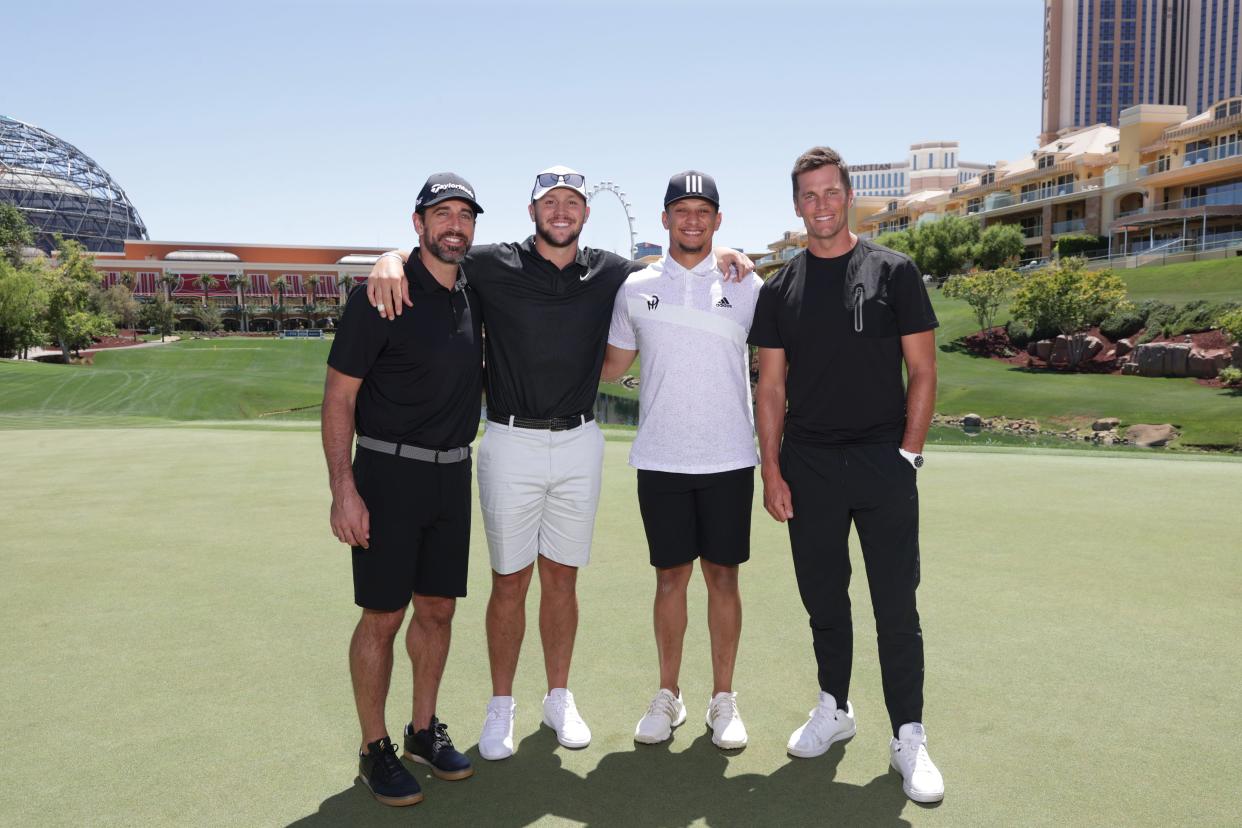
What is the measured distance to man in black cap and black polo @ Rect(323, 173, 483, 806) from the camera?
393cm

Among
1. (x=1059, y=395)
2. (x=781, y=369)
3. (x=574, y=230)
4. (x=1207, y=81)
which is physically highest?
(x=1207, y=81)

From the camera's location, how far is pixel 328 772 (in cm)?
365

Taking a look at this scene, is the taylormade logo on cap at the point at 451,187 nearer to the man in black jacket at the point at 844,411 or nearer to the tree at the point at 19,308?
the man in black jacket at the point at 844,411

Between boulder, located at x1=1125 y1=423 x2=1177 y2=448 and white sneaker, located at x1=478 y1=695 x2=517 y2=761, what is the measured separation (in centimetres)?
2895

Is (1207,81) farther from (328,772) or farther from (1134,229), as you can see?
(328,772)

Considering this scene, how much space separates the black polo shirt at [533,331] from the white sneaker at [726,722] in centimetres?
147

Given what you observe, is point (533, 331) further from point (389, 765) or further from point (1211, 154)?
point (1211, 154)

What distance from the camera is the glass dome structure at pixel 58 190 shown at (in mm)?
128750

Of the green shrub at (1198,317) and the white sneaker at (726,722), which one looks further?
the green shrub at (1198,317)

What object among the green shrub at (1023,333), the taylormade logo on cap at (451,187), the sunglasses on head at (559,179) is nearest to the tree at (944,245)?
the green shrub at (1023,333)

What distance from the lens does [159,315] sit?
87.9 meters

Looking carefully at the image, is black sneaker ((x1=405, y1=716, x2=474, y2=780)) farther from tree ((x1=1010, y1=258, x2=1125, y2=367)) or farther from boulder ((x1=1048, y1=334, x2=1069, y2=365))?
boulder ((x1=1048, y1=334, x2=1069, y2=365))

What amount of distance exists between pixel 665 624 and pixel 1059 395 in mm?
35944

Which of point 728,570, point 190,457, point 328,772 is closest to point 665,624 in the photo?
point 728,570
